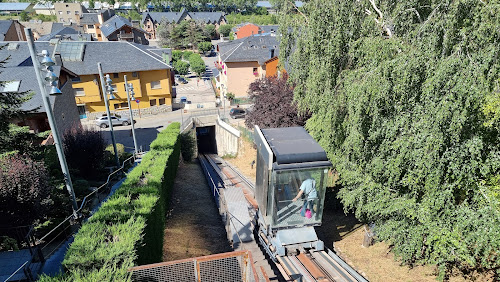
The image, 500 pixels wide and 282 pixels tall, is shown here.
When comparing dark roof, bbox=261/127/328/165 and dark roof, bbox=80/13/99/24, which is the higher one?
dark roof, bbox=80/13/99/24

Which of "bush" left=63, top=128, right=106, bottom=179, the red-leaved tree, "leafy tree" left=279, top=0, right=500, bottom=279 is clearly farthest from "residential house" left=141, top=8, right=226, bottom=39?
"leafy tree" left=279, top=0, right=500, bottom=279

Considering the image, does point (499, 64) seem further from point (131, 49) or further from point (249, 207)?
point (131, 49)

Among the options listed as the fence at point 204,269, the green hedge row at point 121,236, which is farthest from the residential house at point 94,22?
the fence at point 204,269

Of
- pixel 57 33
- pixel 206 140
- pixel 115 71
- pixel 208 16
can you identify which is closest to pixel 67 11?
pixel 208 16

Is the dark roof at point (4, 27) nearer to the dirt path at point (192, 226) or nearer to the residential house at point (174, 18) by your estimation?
the dirt path at point (192, 226)

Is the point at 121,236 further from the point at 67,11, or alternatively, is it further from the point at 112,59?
the point at 67,11

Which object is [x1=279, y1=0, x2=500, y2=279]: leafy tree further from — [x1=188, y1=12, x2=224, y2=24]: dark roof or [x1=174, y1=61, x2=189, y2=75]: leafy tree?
[x1=188, y1=12, x2=224, y2=24]: dark roof
